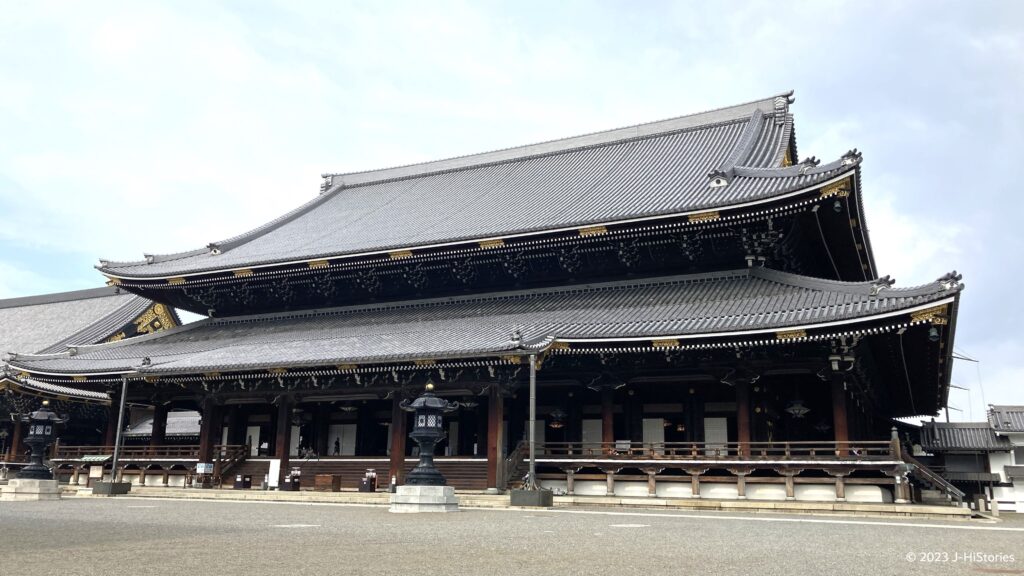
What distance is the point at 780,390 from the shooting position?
27.5 metres

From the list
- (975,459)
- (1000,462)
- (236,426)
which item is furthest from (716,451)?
(975,459)

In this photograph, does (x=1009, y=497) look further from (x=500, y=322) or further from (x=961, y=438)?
(x=500, y=322)

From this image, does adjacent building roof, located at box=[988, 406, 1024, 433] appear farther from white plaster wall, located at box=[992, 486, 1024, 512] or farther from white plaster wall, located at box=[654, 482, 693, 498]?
white plaster wall, located at box=[654, 482, 693, 498]

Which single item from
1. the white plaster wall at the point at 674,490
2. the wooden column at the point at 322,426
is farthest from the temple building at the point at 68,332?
the white plaster wall at the point at 674,490

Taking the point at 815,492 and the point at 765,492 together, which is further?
the point at 765,492

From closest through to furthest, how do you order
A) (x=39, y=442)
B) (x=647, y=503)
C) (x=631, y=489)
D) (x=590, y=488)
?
(x=647, y=503), (x=631, y=489), (x=590, y=488), (x=39, y=442)

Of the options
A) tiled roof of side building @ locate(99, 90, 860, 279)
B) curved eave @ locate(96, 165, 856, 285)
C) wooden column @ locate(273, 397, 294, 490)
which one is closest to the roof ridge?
tiled roof of side building @ locate(99, 90, 860, 279)

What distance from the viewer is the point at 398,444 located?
27031 mm

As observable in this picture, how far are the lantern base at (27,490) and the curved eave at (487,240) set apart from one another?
36.7ft

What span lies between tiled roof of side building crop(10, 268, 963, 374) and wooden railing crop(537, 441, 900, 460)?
3.52 m

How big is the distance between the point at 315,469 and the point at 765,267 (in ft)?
56.7

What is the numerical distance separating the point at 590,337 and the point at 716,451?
18.5 feet

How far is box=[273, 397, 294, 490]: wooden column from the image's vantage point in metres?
28.7

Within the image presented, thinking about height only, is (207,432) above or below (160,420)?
below
